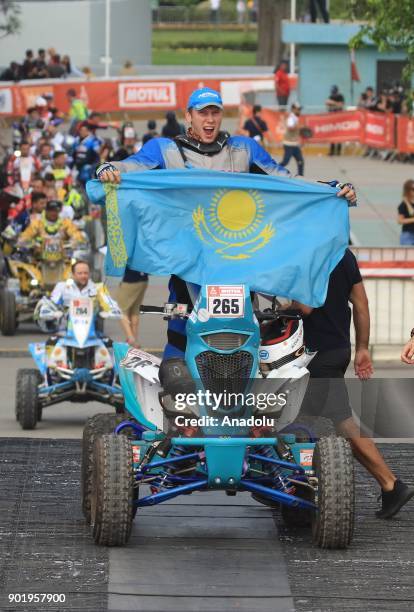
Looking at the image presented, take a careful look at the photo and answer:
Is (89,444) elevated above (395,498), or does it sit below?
above

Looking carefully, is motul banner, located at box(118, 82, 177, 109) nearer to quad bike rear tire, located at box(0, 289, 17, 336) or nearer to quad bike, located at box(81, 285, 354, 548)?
quad bike rear tire, located at box(0, 289, 17, 336)

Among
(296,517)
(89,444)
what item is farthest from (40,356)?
(296,517)

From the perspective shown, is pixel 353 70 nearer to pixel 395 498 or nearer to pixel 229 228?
pixel 395 498

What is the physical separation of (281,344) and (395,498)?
134cm

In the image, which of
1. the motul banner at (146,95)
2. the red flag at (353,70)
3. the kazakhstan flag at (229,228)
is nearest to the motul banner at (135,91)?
the motul banner at (146,95)

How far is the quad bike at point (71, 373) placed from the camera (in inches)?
555

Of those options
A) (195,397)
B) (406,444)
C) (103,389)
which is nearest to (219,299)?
(195,397)

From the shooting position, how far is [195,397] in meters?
8.78

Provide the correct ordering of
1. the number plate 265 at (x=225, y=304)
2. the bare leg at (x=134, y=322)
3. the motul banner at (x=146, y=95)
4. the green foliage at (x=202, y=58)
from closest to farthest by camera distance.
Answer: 1. the number plate 265 at (x=225, y=304)
2. the bare leg at (x=134, y=322)
3. the motul banner at (x=146, y=95)
4. the green foliage at (x=202, y=58)

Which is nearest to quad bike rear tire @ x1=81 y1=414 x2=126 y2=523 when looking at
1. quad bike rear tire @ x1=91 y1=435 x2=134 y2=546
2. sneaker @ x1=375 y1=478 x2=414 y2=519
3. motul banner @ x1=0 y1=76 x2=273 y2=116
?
quad bike rear tire @ x1=91 y1=435 x2=134 y2=546

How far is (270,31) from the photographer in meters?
68.1

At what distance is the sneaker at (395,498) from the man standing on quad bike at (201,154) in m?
1.66

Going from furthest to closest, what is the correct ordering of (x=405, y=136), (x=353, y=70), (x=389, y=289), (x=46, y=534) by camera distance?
(x=353, y=70) → (x=405, y=136) → (x=389, y=289) → (x=46, y=534)

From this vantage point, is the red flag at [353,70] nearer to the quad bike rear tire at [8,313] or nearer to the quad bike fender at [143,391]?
the quad bike rear tire at [8,313]
